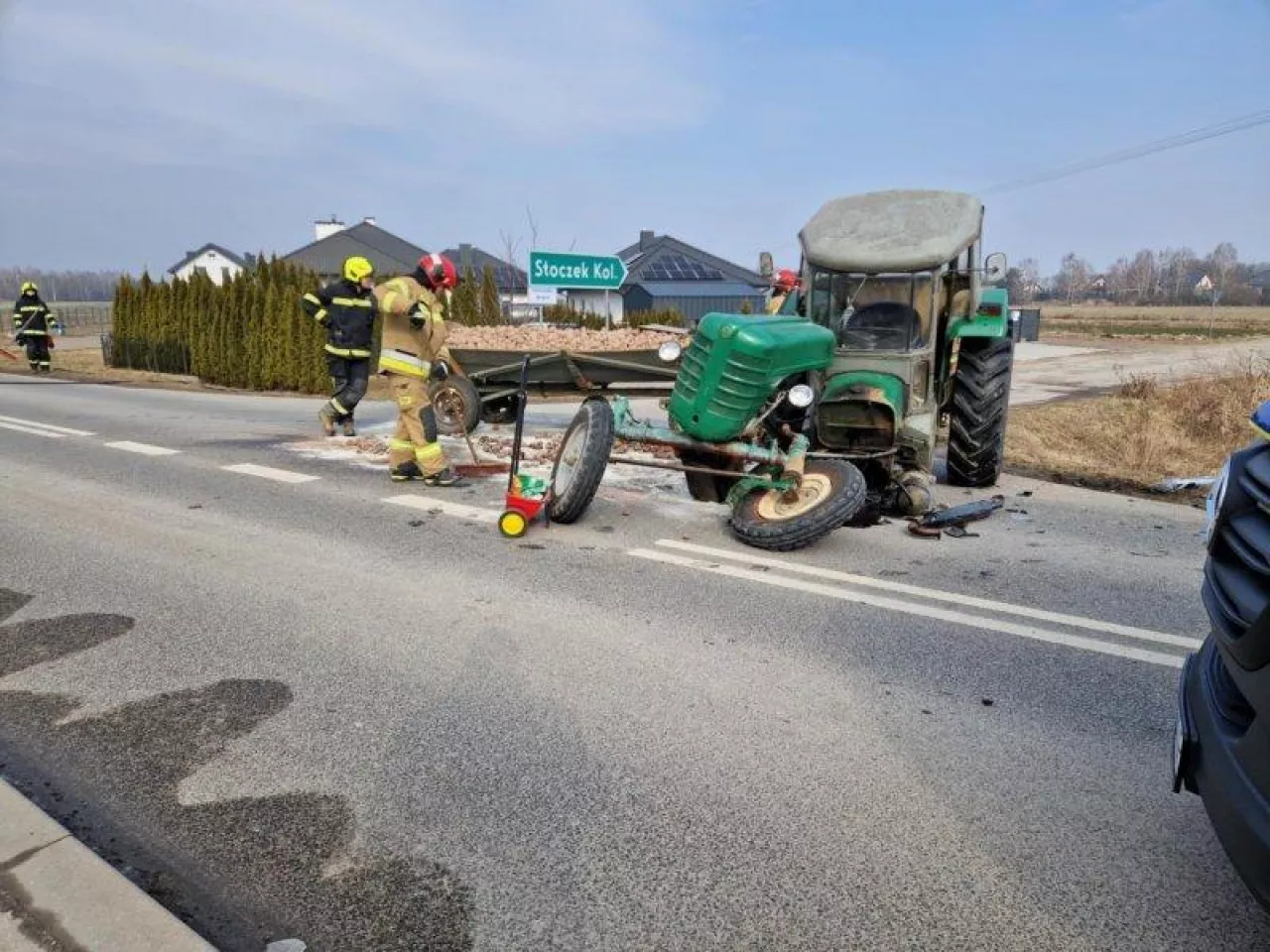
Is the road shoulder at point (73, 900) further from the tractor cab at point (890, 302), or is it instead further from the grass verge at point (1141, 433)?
the grass verge at point (1141, 433)

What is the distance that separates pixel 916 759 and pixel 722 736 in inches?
26.8

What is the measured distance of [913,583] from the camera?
493 cm

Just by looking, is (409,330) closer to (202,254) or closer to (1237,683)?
(1237,683)

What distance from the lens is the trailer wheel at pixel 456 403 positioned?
29.1ft

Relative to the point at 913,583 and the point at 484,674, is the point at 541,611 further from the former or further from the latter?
the point at 913,583

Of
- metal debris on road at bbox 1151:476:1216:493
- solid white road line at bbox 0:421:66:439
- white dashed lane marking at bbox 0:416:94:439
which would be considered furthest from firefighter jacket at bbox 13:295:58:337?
metal debris on road at bbox 1151:476:1216:493

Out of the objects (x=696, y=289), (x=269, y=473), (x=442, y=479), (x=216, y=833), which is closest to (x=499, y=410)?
(x=442, y=479)

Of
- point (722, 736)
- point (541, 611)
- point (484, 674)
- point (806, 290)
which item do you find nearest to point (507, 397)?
point (806, 290)

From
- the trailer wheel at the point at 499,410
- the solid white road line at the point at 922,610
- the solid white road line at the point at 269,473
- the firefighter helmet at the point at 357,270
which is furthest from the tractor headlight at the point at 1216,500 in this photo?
the firefighter helmet at the point at 357,270

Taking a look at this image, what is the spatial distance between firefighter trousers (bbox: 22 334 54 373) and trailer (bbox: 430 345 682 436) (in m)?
13.7

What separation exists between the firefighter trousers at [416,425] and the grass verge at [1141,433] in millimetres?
5817

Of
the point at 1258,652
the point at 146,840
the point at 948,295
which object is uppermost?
the point at 948,295

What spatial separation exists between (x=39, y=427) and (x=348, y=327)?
4142 mm

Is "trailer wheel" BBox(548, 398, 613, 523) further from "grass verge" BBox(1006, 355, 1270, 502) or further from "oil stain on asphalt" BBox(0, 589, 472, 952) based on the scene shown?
"grass verge" BBox(1006, 355, 1270, 502)
